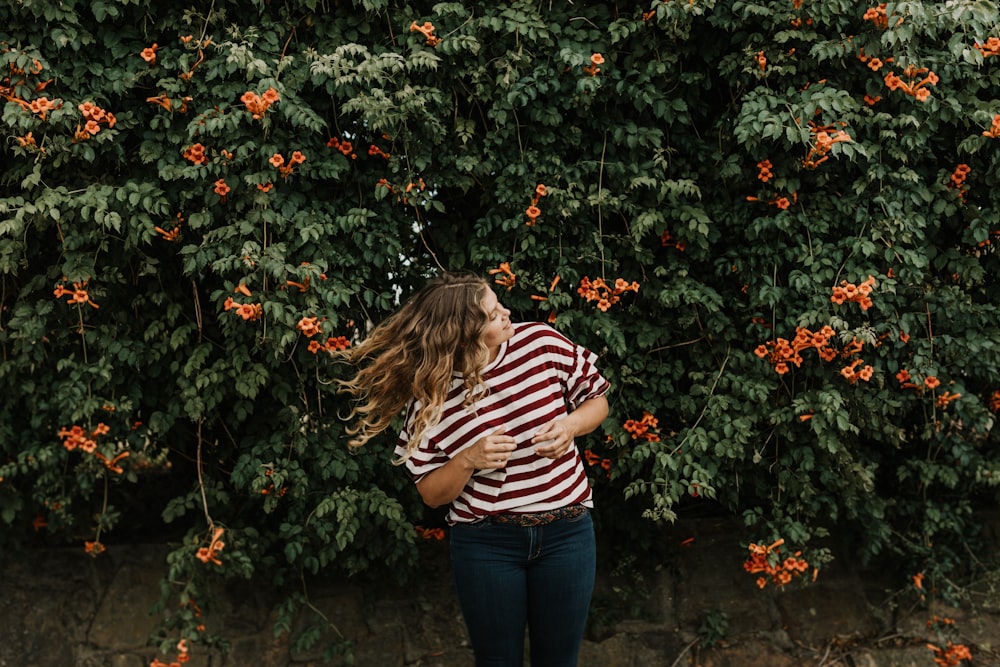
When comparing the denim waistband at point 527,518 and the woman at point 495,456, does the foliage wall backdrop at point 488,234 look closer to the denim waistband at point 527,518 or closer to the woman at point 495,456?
the woman at point 495,456

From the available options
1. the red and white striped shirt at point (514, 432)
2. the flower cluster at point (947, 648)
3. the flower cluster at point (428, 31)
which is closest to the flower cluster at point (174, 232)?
the flower cluster at point (428, 31)

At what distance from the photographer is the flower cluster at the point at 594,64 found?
10.0 ft

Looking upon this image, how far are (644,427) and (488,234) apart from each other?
36.6 inches

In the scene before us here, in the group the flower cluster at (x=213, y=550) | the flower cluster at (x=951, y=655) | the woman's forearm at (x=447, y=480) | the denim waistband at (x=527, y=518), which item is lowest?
the flower cluster at (x=951, y=655)

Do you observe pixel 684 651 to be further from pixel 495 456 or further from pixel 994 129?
pixel 994 129

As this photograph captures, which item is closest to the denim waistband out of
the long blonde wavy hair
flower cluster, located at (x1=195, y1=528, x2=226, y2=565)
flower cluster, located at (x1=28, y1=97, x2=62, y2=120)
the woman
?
the woman

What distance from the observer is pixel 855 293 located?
306cm

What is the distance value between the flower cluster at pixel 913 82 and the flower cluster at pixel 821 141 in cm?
24

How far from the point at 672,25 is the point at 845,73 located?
0.67 meters

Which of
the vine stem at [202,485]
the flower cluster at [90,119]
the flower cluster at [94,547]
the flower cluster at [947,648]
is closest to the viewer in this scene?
the flower cluster at [90,119]

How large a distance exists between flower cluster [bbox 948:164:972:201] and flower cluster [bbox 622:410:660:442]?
4.62ft

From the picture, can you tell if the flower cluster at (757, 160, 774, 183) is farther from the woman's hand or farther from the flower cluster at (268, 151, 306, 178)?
the flower cluster at (268, 151, 306, 178)

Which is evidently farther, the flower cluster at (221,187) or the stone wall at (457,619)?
the stone wall at (457,619)

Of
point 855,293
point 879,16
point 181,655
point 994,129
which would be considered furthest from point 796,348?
point 181,655
